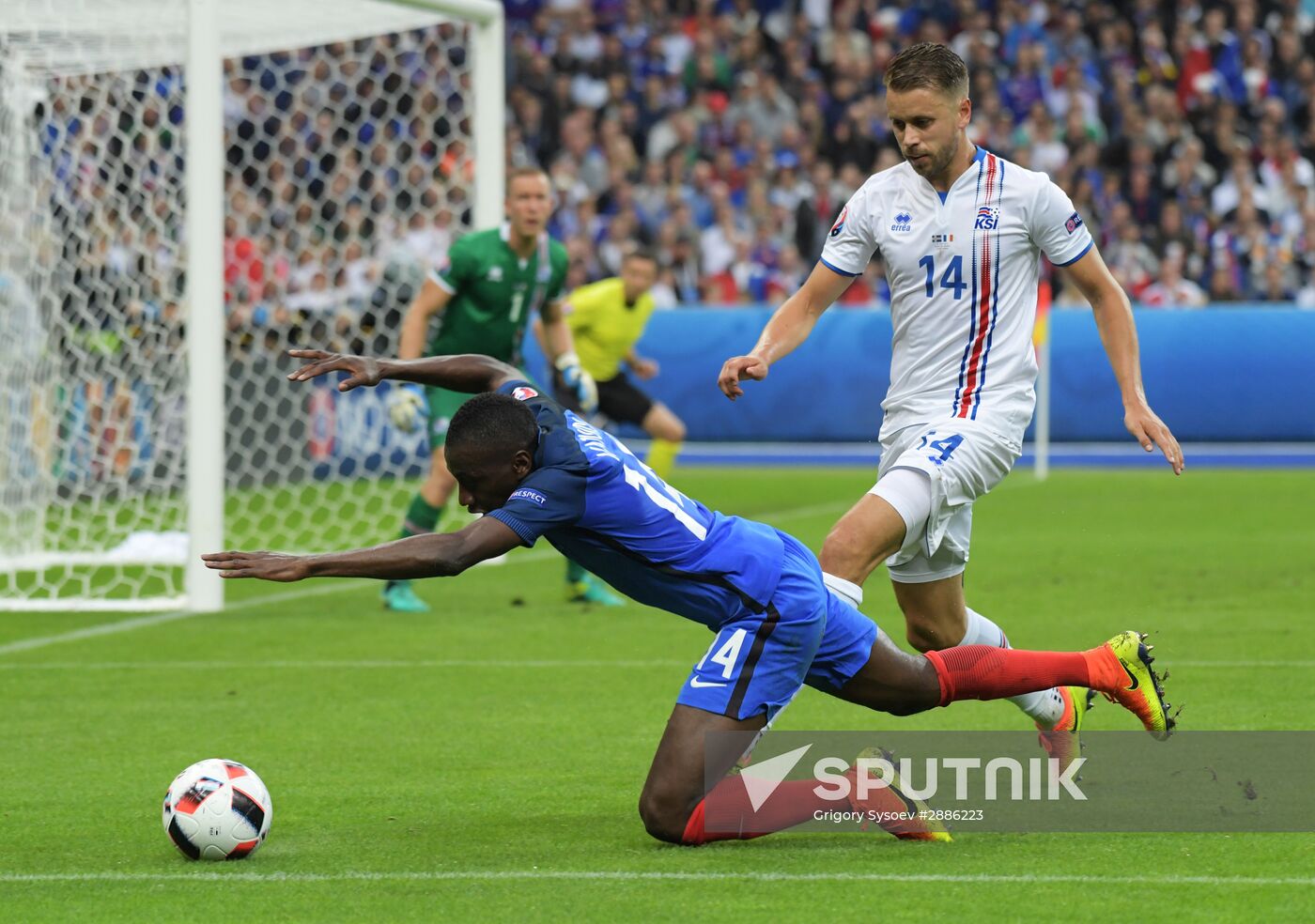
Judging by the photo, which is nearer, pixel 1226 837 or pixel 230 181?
pixel 1226 837

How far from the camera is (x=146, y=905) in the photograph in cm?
448

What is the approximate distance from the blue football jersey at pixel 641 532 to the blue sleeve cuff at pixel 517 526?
6 centimetres

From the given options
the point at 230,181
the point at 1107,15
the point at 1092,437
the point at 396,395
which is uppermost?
the point at 1107,15

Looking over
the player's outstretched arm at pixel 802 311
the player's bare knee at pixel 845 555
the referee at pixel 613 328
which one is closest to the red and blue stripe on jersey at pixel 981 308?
the player's outstretched arm at pixel 802 311

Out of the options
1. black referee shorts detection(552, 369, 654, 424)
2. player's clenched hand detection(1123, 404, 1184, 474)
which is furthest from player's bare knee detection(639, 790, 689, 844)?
black referee shorts detection(552, 369, 654, 424)

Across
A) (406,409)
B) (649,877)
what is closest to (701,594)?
(649,877)

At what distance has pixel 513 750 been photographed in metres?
6.50

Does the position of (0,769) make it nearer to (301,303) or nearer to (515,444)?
(515,444)

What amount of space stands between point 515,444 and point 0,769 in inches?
96.2

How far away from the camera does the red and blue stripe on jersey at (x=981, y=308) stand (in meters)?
5.75

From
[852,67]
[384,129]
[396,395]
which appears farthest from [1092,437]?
[396,395]

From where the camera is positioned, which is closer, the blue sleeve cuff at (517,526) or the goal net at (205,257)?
the blue sleeve cuff at (517,526)

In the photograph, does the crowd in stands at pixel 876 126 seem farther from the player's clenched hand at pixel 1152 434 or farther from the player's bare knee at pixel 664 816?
the player's bare knee at pixel 664 816

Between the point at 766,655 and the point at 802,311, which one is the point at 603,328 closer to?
the point at 802,311
